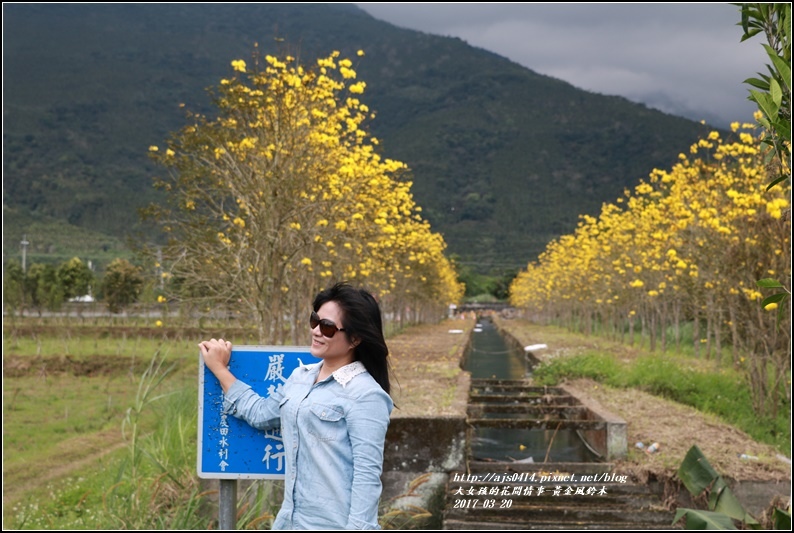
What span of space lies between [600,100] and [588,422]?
197207mm

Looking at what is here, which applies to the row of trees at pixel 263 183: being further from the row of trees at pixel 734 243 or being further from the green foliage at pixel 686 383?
the green foliage at pixel 686 383

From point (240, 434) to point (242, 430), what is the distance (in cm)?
2

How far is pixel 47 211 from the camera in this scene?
3634 inches

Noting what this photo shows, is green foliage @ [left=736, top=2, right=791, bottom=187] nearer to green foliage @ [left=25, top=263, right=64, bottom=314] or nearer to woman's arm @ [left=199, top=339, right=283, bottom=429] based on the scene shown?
woman's arm @ [left=199, top=339, right=283, bottom=429]

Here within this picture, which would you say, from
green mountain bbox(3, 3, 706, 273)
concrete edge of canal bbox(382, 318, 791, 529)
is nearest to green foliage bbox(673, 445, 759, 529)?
concrete edge of canal bbox(382, 318, 791, 529)

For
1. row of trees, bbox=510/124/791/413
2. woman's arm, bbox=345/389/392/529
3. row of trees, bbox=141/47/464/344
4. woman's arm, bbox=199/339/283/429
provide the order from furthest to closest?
row of trees, bbox=510/124/791/413 → row of trees, bbox=141/47/464/344 → woman's arm, bbox=199/339/283/429 → woman's arm, bbox=345/389/392/529

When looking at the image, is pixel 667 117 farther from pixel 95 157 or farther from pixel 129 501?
pixel 129 501

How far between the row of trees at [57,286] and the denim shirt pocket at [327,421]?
40381 millimetres

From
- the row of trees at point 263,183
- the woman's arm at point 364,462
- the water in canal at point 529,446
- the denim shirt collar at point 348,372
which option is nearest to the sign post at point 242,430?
the denim shirt collar at point 348,372

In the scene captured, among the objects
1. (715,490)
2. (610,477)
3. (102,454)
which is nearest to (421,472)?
(610,477)

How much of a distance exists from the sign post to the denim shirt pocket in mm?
314

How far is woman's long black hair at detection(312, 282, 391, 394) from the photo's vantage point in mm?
3283

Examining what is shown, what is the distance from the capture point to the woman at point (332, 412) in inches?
121

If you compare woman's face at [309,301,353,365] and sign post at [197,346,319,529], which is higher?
woman's face at [309,301,353,365]
